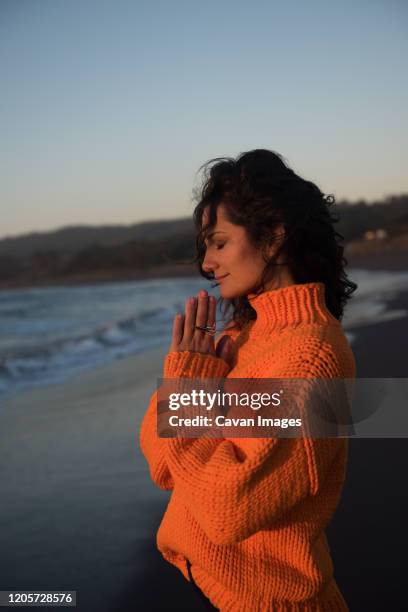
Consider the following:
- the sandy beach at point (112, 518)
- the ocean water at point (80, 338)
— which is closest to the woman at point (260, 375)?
the sandy beach at point (112, 518)

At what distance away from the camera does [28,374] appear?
875cm

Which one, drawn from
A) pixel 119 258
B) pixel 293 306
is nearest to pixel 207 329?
pixel 293 306

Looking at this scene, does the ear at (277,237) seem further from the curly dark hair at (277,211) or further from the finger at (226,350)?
the finger at (226,350)

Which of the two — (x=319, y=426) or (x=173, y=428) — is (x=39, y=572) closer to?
(x=173, y=428)

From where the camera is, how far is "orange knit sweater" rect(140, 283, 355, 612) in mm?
1385

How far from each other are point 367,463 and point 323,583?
2614mm

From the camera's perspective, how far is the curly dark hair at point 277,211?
1.66 meters

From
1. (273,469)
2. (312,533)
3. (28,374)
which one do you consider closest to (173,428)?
(273,469)

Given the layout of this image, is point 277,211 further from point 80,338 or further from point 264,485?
point 80,338

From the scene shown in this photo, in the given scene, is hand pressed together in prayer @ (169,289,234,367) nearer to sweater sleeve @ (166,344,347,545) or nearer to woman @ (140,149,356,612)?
woman @ (140,149,356,612)

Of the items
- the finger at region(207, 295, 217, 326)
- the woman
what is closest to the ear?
the woman

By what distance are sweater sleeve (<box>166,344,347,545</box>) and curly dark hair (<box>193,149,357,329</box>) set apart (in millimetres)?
394

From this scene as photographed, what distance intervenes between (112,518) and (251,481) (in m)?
2.48

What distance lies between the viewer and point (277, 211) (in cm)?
165
